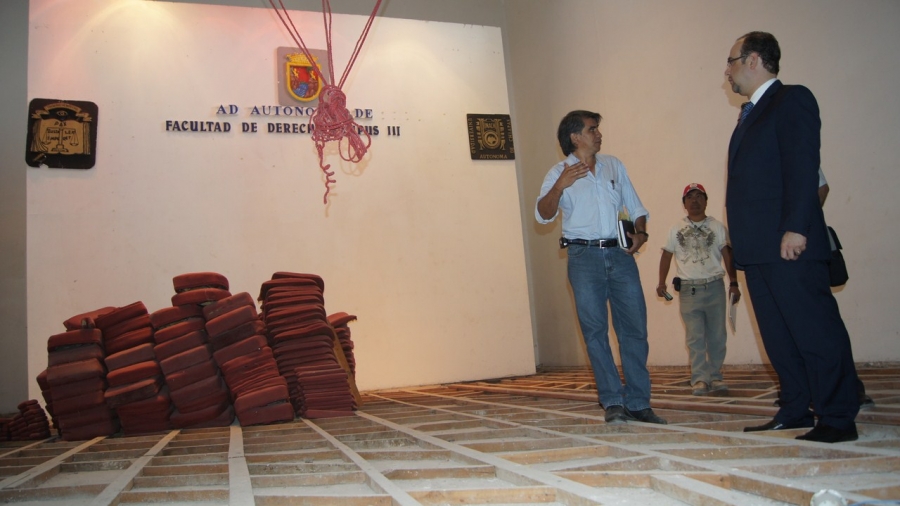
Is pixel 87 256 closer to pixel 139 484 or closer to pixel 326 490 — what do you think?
pixel 139 484

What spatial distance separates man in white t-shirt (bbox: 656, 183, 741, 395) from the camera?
5.17m

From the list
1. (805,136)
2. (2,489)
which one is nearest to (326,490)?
(2,489)

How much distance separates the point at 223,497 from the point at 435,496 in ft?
2.53

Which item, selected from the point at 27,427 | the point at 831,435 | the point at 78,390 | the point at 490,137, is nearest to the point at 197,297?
the point at 78,390

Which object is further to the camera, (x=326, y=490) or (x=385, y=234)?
(x=385, y=234)

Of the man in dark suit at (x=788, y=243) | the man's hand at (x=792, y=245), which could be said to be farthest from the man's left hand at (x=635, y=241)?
the man's hand at (x=792, y=245)

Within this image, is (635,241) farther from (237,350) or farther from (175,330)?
(175,330)

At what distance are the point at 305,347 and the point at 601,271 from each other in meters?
2.70

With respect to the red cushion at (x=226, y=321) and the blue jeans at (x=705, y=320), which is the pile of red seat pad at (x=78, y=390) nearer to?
the red cushion at (x=226, y=321)

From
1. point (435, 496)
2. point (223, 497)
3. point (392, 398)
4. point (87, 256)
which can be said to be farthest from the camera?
point (87, 256)

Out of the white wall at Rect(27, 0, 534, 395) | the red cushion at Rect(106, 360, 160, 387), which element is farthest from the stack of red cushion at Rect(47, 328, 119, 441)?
the white wall at Rect(27, 0, 534, 395)

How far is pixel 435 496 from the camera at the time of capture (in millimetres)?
2098

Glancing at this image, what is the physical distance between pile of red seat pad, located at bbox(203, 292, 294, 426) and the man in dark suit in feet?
10.7

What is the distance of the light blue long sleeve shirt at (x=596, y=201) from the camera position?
3787mm
